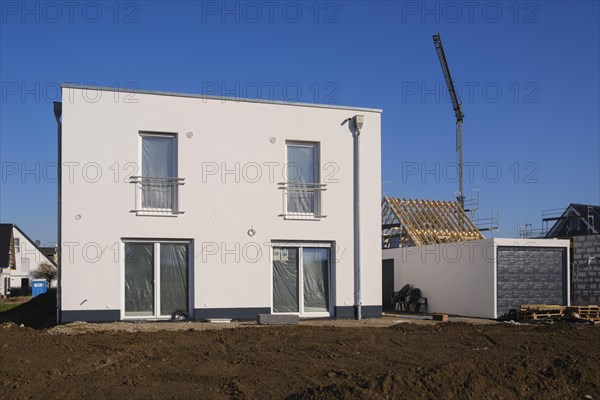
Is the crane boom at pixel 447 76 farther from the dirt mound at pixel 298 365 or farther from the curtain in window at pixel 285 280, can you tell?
the dirt mound at pixel 298 365

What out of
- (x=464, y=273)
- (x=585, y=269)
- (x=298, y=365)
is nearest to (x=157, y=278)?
(x=298, y=365)

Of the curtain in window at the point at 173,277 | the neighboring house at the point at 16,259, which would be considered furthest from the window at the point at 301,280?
the neighboring house at the point at 16,259

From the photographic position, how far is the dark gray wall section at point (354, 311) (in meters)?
17.6

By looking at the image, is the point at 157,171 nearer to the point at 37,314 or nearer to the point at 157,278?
the point at 157,278

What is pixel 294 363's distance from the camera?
10.2 metres

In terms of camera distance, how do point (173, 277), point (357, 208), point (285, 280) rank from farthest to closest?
1. point (357, 208)
2. point (285, 280)
3. point (173, 277)

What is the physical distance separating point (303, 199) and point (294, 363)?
310 inches

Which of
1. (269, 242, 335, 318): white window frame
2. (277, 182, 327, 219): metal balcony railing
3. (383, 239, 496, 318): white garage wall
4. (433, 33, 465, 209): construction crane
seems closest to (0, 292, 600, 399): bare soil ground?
(269, 242, 335, 318): white window frame

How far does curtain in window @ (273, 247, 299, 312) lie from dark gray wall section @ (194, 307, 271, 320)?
0.49 meters

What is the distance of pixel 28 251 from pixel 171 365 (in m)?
56.0

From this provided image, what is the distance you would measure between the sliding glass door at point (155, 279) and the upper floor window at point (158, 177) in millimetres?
923

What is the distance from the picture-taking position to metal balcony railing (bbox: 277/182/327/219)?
17500 millimetres

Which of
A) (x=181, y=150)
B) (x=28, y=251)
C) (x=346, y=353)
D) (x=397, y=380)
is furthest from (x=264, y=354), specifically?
(x=28, y=251)

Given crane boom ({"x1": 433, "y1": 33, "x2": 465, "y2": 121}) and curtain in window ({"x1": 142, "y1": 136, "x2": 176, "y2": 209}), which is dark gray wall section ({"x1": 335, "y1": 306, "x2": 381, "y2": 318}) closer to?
curtain in window ({"x1": 142, "y1": 136, "x2": 176, "y2": 209})
